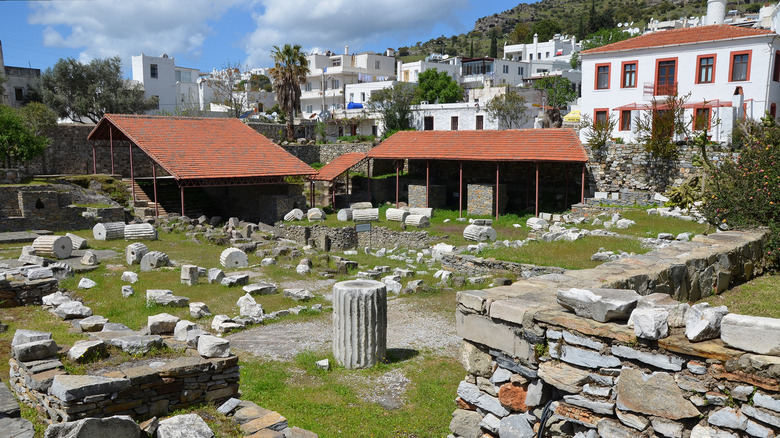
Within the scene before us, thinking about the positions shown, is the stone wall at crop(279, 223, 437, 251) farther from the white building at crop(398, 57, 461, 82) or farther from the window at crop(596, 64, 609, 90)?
the white building at crop(398, 57, 461, 82)

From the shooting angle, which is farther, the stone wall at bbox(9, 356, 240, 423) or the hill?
the hill

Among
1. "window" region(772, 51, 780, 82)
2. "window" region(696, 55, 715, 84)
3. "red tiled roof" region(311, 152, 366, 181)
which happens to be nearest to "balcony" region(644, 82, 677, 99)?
"window" region(696, 55, 715, 84)

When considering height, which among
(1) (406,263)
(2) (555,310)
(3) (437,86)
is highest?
(3) (437,86)

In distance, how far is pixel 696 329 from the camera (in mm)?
4352

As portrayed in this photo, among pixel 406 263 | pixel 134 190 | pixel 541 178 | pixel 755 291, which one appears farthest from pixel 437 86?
pixel 755 291

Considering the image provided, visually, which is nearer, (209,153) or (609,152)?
(609,152)

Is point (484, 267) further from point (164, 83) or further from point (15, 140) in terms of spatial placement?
point (164, 83)

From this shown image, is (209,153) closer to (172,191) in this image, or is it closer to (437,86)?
(172,191)

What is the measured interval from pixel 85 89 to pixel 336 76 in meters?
29.0

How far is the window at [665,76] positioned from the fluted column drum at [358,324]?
89.7ft

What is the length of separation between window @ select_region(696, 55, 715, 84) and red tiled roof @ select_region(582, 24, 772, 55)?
0.93 meters

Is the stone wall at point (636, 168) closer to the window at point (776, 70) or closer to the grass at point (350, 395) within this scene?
the window at point (776, 70)

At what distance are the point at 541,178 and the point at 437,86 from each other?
94.9 feet

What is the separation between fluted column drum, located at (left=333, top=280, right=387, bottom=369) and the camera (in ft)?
30.5
